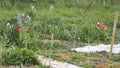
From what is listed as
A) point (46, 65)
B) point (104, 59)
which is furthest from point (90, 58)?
point (46, 65)

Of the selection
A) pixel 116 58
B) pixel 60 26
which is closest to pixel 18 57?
pixel 116 58

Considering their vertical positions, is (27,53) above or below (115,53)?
above

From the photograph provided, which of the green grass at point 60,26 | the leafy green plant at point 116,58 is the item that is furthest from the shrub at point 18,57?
the leafy green plant at point 116,58

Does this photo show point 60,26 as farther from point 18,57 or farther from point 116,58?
point 18,57

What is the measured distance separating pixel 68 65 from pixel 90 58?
894mm

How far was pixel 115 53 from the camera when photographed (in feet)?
27.1

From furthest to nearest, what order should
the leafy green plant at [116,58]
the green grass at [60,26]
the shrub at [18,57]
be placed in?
the green grass at [60,26], the leafy green plant at [116,58], the shrub at [18,57]

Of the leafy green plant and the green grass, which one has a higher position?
the green grass

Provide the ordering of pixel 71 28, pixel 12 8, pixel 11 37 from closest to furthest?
pixel 11 37 → pixel 71 28 → pixel 12 8

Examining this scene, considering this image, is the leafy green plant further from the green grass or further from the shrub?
the shrub

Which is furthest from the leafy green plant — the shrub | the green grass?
the shrub

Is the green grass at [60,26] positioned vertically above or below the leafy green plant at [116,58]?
above

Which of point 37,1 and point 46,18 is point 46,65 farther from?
point 37,1

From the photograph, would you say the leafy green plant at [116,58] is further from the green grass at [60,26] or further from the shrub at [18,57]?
the shrub at [18,57]
